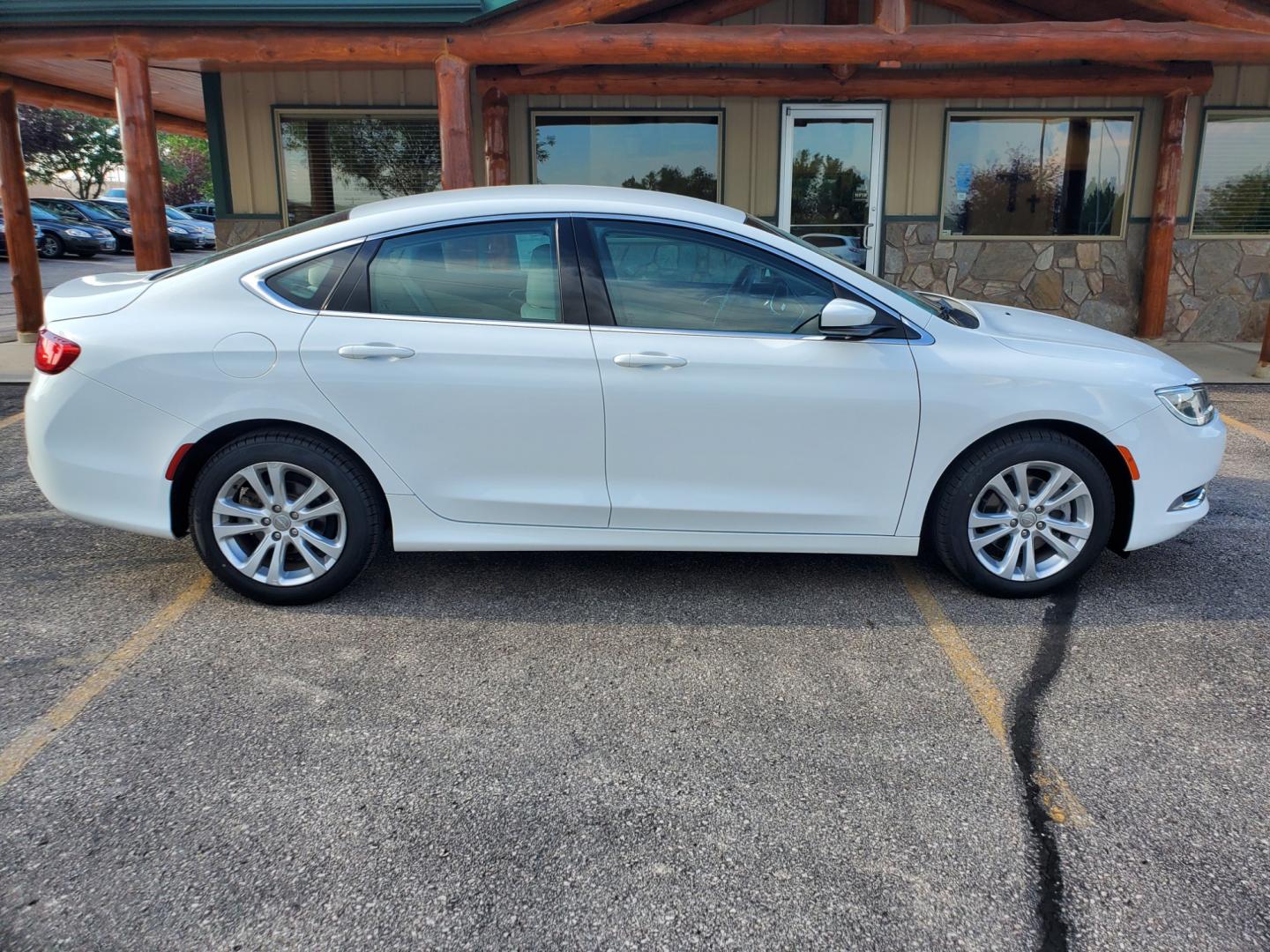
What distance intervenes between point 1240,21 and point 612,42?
16.3 feet

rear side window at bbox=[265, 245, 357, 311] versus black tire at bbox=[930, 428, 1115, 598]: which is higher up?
rear side window at bbox=[265, 245, 357, 311]

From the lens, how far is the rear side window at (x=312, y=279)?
12.6 ft

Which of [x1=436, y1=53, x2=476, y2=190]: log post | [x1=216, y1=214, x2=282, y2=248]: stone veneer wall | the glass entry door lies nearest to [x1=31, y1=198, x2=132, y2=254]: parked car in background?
[x1=216, y1=214, x2=282, y2=248]: stone veneer wall

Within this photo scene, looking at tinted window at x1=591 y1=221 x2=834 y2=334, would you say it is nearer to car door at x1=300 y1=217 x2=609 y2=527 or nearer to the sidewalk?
car door at x1=300 y1=217 x2=609 y2=527

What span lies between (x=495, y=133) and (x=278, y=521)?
7.14 m

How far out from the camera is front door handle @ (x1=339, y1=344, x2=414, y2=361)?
12.3ft

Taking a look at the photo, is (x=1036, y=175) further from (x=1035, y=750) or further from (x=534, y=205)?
(x=1035, y=750)

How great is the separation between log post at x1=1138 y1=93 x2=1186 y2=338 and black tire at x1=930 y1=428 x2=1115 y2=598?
7.49m

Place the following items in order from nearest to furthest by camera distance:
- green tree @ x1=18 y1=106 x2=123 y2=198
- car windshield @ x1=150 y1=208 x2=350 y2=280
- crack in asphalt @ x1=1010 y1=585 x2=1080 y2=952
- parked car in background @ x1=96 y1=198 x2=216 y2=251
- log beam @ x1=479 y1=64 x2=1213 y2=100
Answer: crack in asphalt @ x1=1010 y1=585 x2=1080 y2=952 → car windshield @ x1=150 y1=208 x2=350 y2=280 → log beam @ x1=479 y1=64 x2=1213 y2=100 → parked car in background @ x1=96 y1=198 x2=216 y2=251 → green tree @ x1=18 y1=106 x2=123 y2=198

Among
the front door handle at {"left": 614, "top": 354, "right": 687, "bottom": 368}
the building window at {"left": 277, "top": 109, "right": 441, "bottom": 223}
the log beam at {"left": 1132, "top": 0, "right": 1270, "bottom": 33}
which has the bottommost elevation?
the front door handle at {"left": 614, "top": 354, "right": 687, "bottom": 368}

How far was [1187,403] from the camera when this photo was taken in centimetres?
402

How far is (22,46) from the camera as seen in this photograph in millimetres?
7781

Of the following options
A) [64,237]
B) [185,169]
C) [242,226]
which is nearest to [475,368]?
[242,226]

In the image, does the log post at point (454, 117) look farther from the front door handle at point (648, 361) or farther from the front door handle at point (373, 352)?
the front door handle at point (648, 361)
